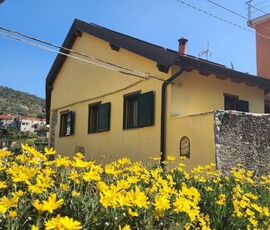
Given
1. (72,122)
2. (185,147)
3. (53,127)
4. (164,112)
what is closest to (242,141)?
(185,147)

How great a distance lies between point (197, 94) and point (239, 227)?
6815 millimetres

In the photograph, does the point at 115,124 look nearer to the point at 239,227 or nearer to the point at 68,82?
the point at 68,82

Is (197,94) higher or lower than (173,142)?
higher

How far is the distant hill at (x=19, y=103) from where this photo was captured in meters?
81.8

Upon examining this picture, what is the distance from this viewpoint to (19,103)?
88.0m

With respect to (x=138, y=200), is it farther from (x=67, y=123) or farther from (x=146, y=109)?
(x=67, y=123)

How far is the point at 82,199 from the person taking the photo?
195cm

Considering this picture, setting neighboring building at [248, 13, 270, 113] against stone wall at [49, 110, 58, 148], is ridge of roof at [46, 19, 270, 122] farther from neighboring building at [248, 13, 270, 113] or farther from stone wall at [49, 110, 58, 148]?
neighboring building at [248, 13, 270, 113]

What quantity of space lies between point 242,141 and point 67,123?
8.21 metres

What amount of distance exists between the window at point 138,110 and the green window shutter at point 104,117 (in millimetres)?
860

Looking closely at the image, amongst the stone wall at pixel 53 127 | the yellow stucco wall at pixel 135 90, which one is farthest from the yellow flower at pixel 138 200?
the stone wall at pixel 53 127

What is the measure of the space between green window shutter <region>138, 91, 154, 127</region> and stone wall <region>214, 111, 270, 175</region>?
2.31 m

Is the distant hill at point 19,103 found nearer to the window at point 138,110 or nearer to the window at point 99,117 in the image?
the window at point 99,117

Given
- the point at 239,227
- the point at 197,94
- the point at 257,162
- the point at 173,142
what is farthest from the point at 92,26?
the point at 239,227
